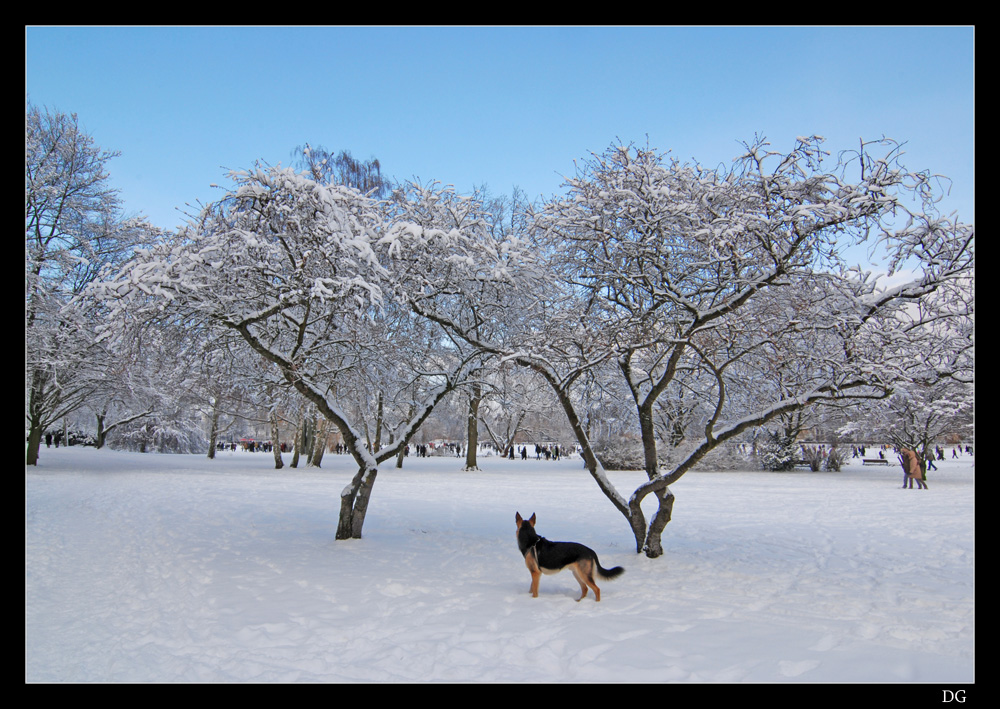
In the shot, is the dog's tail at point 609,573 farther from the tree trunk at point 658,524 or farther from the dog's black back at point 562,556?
the tree trunk at point 658,524

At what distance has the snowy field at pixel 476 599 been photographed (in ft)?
15.1

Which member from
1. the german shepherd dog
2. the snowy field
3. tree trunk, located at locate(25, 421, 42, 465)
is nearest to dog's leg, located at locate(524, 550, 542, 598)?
the german shepherd dog

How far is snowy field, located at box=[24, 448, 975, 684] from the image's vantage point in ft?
15.1

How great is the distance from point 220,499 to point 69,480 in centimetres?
738

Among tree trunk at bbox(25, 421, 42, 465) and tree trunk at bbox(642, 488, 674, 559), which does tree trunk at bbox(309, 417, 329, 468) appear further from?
tree trunk at bbox(642, 488, 674, 559)

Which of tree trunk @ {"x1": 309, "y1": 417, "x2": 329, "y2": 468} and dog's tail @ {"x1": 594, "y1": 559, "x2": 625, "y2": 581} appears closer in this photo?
dog's tail @ {"x1": 594, "y1": 559, "x2": 625, "y2": 581}

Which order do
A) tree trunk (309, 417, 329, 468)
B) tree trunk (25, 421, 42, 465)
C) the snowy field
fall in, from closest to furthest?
the snowy field → tree trunk (25, 421, 42, 465) → tree trunk (309, 417, 329, 468)

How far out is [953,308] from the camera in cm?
888

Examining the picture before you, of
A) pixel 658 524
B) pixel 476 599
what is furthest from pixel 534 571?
pixel 658 524

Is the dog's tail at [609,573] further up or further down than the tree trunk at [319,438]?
further up

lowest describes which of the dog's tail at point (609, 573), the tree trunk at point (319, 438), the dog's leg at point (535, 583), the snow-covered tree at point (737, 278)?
the tree trunk at point (319, 438)

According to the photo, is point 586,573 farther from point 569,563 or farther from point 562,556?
point 562,556

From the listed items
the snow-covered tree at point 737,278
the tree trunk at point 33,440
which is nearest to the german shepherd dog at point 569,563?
the snow-covered tree at point 737,278

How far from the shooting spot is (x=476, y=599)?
662 centimetres
